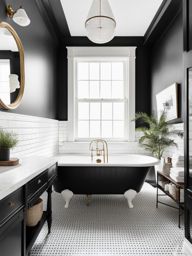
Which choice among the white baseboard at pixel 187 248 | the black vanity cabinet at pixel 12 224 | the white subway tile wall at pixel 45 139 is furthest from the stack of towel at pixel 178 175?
the black vanity cabinet at pixel 12 224

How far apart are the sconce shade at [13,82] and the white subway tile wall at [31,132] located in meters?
0.28

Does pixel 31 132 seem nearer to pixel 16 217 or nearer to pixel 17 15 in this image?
pixel 17 15

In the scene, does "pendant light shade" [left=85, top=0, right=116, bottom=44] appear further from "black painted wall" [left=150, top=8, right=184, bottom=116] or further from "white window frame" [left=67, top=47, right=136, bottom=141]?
"white window frame" [left=67, top=47, right=136, bottom=141]

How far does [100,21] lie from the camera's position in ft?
7.63

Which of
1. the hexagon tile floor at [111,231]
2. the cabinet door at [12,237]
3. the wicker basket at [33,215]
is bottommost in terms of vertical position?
the hexagon tile floor at [111,231]

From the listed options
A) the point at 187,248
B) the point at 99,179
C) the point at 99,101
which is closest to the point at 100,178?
the point at 99,179

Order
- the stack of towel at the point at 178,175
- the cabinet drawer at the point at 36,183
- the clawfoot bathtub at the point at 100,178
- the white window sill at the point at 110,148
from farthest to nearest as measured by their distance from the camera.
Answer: the white window sill at the point at 110,148, the clawfoot bathtub at the point at 100,178, the stack of towel at the point at 178,175, the cabinet drawer at the point at 36,183

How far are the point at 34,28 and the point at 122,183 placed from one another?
8.40 ft

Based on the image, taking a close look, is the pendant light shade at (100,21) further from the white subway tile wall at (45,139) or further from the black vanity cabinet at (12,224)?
the black vanity cabinet at (12,224)

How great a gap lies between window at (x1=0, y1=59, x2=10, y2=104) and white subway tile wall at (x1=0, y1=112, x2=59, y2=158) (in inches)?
6.4

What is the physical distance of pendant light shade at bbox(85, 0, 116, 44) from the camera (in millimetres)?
2330

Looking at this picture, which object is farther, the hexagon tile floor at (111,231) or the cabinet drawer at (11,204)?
the hexagon tile floor at (111,231)

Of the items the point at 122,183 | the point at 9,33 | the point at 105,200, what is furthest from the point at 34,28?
the point at 105,200

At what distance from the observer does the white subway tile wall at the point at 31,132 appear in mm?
2303
